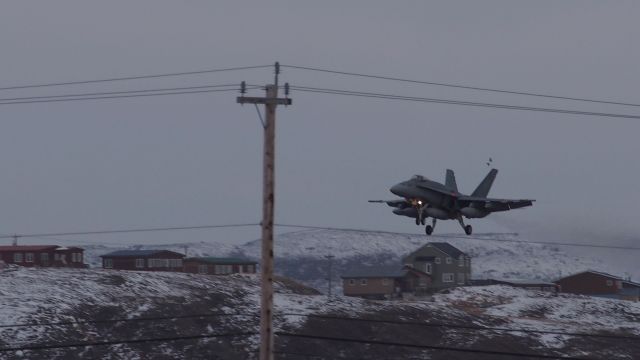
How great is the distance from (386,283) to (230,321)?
75.1 metres

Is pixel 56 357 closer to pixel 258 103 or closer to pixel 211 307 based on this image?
pixel 211 307

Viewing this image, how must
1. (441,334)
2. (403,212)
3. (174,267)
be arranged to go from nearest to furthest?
(403,212) < (441,334) < (174,267)

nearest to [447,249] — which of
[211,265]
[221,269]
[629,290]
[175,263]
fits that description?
[629,290]

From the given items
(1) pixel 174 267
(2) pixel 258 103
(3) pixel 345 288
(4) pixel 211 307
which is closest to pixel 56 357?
(4) pixel 211 307

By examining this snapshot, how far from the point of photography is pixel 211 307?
98.4 meters

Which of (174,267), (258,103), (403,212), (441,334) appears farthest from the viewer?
(174,267)

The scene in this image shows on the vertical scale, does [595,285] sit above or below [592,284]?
below

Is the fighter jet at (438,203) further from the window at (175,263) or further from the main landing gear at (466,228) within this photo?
the window at (175,263)

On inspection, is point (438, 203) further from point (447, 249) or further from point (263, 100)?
point (447, 249)

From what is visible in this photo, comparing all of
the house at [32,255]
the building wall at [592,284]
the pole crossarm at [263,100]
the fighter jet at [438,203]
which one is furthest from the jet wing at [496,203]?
the building wall at [592,284]

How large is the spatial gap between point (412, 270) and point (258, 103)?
132873 mm

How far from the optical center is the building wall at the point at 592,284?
545 feet

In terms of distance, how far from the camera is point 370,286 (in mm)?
166500

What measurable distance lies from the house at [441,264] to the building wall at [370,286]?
980 cm
